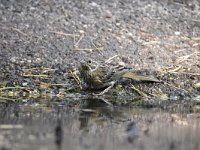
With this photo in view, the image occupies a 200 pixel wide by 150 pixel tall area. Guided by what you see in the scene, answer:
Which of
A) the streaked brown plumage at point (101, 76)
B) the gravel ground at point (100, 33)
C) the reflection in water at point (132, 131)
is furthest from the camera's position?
the gravel ground at point (100, 33)

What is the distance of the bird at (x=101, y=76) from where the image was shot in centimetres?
749

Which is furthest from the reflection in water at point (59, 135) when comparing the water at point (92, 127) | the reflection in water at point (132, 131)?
the reflection in water at point (132, 131)

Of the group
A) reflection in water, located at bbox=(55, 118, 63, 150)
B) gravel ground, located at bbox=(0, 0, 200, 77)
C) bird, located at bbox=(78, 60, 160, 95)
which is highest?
gravel ground, located at bbox=(0, 0, 200, 77)

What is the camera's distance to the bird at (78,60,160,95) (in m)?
7.49

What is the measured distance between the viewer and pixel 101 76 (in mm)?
7602

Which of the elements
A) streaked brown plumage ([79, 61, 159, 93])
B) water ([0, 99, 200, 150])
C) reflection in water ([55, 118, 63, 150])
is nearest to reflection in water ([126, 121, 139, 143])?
water ([0, 99, 200, 150])

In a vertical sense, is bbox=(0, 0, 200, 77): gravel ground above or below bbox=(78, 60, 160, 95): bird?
above

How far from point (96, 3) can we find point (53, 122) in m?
4.43

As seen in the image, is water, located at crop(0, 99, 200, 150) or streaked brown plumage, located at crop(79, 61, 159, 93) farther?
streaked brown plumage, located at crop(79, 61, 159, 93)

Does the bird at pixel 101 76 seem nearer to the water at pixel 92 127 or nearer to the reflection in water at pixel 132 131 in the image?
the water at pixel 92 127

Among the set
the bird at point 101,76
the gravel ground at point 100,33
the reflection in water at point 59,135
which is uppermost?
the gravel ground at point 100,33

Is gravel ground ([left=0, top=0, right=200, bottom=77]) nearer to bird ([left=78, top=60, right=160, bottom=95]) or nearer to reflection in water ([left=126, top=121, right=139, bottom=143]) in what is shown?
bird ([left=78, top=60, right=160, bottom=95])

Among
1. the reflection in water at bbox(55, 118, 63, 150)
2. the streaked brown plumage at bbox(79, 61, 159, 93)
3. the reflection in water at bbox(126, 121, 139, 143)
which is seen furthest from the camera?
the streaked brown plumage at bbox(79, 61, 159, 93)

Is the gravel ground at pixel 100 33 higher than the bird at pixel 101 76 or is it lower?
higher
